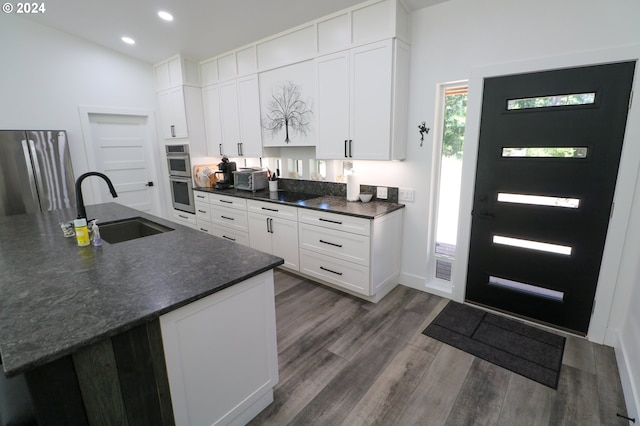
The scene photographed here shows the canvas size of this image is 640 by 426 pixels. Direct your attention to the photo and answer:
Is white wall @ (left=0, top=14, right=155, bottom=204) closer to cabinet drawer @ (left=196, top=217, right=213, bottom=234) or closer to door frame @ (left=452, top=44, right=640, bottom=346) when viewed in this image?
cabinet drawer @ (left=196, top=217, right=213, bottom=234)

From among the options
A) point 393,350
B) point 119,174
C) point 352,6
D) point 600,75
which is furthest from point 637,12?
point 119,174

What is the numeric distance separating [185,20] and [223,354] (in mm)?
3627

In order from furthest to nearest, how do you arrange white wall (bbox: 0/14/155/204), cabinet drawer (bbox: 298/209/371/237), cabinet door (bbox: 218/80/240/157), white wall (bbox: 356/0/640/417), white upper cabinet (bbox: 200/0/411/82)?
cabinet door (bbox: 218/80/240/157) → white wall (bbox: 0/14/155/204) → cabinet drawer (bbox: 298/209/371/237) → white upper cabinet (bbox: 200/0/411/82) → white wall (bbox: 356/0/640/417)

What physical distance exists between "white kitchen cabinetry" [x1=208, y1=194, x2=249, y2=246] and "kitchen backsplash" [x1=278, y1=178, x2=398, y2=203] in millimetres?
656

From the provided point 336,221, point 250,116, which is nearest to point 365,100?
point 336,221

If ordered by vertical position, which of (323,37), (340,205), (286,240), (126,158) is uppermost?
(323,37)

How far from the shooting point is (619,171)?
211 centimetres

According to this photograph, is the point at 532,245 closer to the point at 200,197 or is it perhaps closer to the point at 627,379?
the point at 627,379

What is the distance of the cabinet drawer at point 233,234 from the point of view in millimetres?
4004

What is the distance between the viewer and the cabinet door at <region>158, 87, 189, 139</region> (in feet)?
14.8

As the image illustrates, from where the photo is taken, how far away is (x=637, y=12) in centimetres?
195

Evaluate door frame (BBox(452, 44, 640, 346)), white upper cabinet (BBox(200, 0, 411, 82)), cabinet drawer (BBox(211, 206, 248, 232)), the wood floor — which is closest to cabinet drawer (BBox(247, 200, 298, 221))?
cabinet drawer (BBox(211, 206, 248, 232))

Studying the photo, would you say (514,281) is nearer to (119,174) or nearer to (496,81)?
(496,81)

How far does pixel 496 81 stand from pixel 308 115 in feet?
5.99
